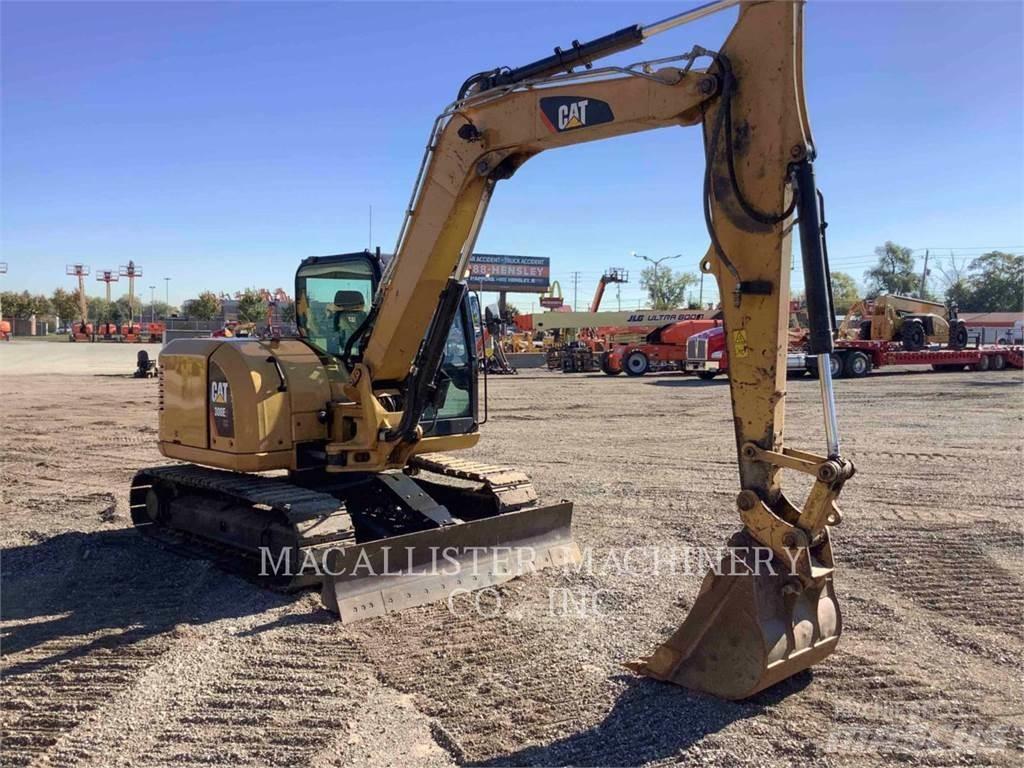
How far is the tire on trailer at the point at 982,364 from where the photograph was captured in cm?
3102

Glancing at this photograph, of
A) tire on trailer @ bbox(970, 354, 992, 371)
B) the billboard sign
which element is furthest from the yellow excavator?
the billboard sign

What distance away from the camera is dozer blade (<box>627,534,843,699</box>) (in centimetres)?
416

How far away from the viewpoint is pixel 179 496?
25.3 feet

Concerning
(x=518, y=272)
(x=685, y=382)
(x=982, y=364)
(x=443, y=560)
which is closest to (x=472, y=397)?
(x=443, y=560)

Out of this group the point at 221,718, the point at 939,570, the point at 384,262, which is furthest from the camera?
the point at 384,262

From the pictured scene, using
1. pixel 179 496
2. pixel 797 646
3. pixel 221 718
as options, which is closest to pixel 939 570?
pixel 797 646

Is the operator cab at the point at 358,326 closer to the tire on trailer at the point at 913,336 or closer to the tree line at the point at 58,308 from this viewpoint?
the tire on trailer at the point at 913,336

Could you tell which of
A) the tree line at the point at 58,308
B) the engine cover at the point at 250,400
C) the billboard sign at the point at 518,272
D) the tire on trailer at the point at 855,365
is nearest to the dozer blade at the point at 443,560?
the engine cover at the point at 250,400

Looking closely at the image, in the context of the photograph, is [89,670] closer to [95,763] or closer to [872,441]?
[95,763]

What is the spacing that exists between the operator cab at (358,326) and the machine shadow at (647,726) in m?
3.16

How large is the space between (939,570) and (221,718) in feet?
17.5

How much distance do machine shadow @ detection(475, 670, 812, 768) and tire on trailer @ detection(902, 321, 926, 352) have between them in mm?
28378

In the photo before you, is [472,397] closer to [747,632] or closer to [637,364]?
[747,632]

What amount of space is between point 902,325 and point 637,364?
9616 millimetres
